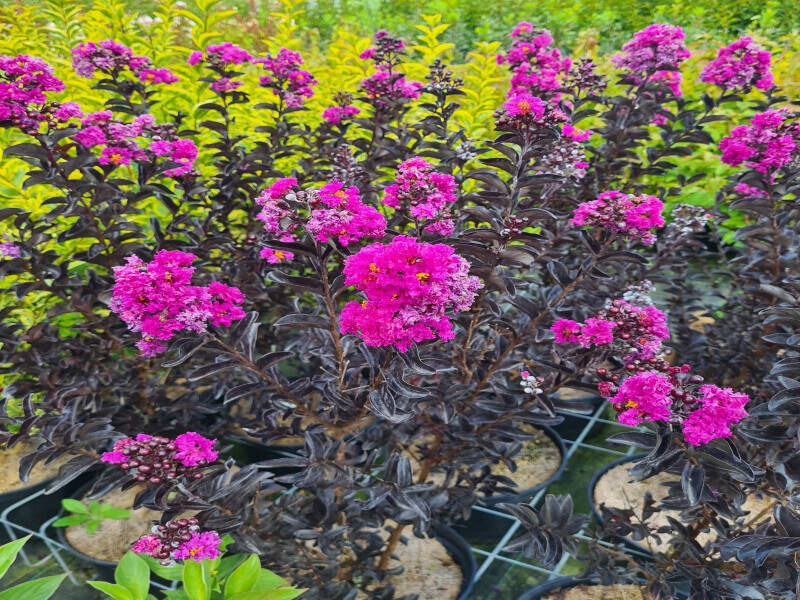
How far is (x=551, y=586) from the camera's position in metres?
1.79

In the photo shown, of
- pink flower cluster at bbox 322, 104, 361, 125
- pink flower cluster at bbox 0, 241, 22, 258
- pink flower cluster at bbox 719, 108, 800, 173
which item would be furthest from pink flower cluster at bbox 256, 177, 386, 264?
pink flower cluster at bbox 719, 108, 800, 173

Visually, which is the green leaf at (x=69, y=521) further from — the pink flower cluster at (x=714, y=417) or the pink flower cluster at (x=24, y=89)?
the pink flower cluster at (x=714, y=417)

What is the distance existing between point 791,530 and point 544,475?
4.60 feet

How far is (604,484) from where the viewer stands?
2.47 metres

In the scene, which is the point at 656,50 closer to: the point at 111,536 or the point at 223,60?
the point at 223,60

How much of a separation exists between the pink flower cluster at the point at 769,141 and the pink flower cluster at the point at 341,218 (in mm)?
1570

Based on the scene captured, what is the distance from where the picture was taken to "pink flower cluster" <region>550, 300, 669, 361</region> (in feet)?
4.56

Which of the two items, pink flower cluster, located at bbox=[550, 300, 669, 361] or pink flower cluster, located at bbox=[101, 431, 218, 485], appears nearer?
pink flower cluster, located at bbox=[101, 431, 218, 485]

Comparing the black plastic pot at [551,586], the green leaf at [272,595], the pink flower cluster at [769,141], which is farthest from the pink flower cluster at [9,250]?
the pink flower cluster at [769,141]

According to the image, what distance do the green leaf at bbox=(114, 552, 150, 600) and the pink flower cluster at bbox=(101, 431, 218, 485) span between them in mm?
170

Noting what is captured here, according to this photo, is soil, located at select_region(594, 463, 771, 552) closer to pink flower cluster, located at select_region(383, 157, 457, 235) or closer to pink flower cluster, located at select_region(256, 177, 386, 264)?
pink flower cluster, located at select_region(383, 157, 457, 235)

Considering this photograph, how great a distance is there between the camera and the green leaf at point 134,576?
43.9 inches

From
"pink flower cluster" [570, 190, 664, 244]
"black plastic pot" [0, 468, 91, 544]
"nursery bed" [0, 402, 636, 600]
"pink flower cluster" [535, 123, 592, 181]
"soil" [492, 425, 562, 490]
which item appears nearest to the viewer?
"pink flower cluster" [570, 190, 664, 244]

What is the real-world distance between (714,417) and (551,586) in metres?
0.98
